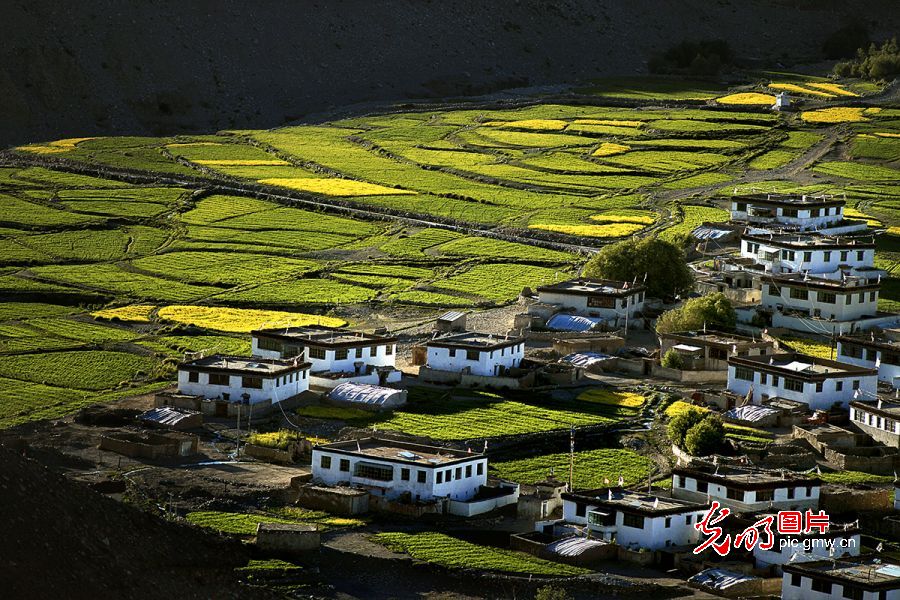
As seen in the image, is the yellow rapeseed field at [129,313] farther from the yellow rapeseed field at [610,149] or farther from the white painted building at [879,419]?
the yellow rapeseed field at [610,149]

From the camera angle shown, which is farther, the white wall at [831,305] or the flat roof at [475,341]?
the white wall at [831,305]

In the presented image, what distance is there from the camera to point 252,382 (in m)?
77.9

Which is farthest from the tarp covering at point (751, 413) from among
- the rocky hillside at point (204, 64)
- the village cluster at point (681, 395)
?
the rocky hillside at point (204, 64)

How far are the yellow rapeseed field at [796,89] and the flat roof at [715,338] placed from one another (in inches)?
3935

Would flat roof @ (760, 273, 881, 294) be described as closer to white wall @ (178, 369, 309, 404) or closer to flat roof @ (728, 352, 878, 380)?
flat roof @ (728, 352, 878, 380)

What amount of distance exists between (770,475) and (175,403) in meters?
24.4

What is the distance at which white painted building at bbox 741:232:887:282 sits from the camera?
10519cm

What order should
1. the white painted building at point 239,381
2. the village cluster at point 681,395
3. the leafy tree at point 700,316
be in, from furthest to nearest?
the leafy tree at point 700,316 < the white painted building at point 239,381 < the village cluster at point 681,395

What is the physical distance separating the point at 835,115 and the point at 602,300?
8063 centimetres

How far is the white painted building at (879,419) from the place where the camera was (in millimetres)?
74062

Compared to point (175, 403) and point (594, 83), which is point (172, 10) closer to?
point (594, 83)

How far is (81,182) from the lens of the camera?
5645 inches

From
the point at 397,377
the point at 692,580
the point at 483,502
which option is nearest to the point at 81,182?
the point at 397,377

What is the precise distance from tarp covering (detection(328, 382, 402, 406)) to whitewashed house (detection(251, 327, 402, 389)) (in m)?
1.94
